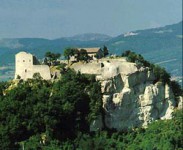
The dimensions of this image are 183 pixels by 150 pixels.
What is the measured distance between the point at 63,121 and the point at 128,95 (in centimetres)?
519

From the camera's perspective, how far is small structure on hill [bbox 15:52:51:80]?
151 feet

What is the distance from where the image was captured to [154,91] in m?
47.2

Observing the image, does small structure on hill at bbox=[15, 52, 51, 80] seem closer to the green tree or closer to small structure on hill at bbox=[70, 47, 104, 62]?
the green tree

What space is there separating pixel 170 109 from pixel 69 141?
9.11 metres

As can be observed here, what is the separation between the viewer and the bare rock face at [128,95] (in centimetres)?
4553

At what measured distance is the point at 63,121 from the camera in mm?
43438

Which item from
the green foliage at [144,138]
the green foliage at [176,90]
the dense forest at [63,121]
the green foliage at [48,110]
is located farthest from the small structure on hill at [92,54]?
the green foliage at [144,138]

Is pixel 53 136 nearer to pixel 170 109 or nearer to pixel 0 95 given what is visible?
pixel 0 95

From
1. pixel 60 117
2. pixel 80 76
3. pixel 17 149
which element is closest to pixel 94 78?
pixel 80 76

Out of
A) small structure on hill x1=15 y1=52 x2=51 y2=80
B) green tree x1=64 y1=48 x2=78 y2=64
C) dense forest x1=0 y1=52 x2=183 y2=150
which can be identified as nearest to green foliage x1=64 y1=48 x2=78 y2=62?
green tree x1=64 y1=48 x2=78 y2=64

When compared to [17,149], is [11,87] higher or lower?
higher

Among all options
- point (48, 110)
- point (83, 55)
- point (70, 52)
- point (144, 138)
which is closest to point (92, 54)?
point (83, 55)

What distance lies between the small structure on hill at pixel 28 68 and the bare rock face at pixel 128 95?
2.72 m

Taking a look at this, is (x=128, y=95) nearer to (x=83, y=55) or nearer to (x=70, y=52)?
(x=83, y=55)
